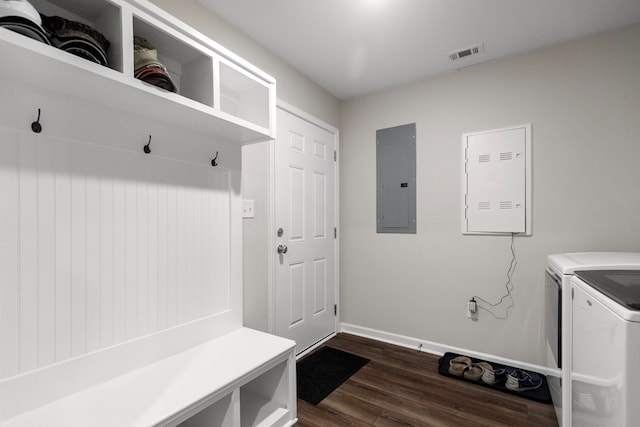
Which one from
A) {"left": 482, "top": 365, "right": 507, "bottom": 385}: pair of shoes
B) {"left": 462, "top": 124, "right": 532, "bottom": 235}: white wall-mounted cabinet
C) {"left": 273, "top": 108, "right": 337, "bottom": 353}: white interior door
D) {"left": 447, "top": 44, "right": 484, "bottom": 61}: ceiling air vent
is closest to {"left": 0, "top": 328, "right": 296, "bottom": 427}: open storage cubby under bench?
{"left": 273, "top": 108, "right": 337, "bottom": 353}: white interior door

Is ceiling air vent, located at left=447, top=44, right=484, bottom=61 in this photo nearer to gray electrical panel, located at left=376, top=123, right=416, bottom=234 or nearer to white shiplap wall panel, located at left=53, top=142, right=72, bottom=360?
gray electrical panel, located at left=376, top=123, right=416, bottom=234

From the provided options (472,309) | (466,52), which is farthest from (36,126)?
(472,309)

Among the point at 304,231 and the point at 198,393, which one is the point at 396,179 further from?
the point at 198,393

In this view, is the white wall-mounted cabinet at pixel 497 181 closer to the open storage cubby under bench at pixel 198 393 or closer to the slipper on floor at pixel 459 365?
the slipper on floor at pixel 459 365

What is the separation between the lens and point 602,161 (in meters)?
2.09

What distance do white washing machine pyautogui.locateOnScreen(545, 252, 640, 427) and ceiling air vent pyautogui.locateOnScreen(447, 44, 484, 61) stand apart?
1582 mm

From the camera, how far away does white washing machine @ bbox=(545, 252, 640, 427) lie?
146cm

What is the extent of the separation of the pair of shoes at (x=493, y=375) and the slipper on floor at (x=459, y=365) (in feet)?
0.43

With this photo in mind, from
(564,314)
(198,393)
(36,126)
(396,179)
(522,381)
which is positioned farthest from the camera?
(396,179)

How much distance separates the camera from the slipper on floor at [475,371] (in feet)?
7.25

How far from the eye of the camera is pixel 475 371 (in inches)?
88.1

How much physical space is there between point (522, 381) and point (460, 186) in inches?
58.5

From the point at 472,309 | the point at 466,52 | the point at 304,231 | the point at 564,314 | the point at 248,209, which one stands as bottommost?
the point at 472,309

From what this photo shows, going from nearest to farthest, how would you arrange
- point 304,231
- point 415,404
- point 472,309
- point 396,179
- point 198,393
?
1. point 198,393
2. point 415,404
3. point 472,309
4. point 304,231
5. point 396,179
